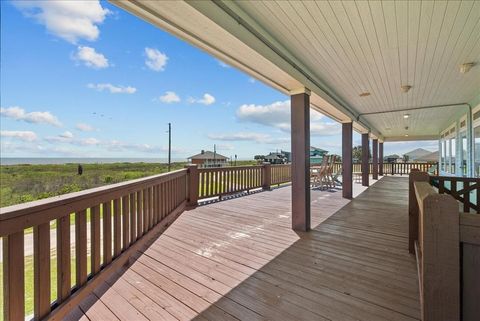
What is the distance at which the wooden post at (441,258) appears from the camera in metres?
1.09

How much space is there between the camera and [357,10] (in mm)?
1951

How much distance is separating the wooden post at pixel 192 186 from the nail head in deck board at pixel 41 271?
3534 mm

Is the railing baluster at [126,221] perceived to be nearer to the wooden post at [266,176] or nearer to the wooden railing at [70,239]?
the wooden railing at [70,239]

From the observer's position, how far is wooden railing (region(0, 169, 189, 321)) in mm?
1204

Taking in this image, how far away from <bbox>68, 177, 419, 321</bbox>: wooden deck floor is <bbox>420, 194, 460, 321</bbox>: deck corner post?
54cm

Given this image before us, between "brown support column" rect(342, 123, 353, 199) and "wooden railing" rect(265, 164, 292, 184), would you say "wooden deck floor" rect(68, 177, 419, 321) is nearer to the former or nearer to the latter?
"brown support column" rect(342, 123, 353, 199)

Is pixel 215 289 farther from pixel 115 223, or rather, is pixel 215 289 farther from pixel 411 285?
pixel 411 285

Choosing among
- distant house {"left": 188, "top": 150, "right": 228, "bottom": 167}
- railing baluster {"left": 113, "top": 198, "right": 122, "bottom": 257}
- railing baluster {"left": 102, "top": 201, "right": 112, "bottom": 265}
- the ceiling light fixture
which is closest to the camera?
railing baluster {"left": 102, "top": 201, "right": 112, "bottom": 265}

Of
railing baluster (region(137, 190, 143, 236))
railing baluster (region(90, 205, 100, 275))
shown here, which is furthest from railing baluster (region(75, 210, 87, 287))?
railing baluster (region(137, 190, 143, 236))

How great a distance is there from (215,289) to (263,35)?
7.79 feet

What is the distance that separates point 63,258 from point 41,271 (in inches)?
6.7

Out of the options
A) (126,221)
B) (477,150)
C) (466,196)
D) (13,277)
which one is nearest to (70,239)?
(13,277)

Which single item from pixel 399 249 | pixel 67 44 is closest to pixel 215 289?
pixel 399 249

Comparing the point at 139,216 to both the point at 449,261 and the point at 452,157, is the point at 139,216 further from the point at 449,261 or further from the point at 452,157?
the point at 452,157
